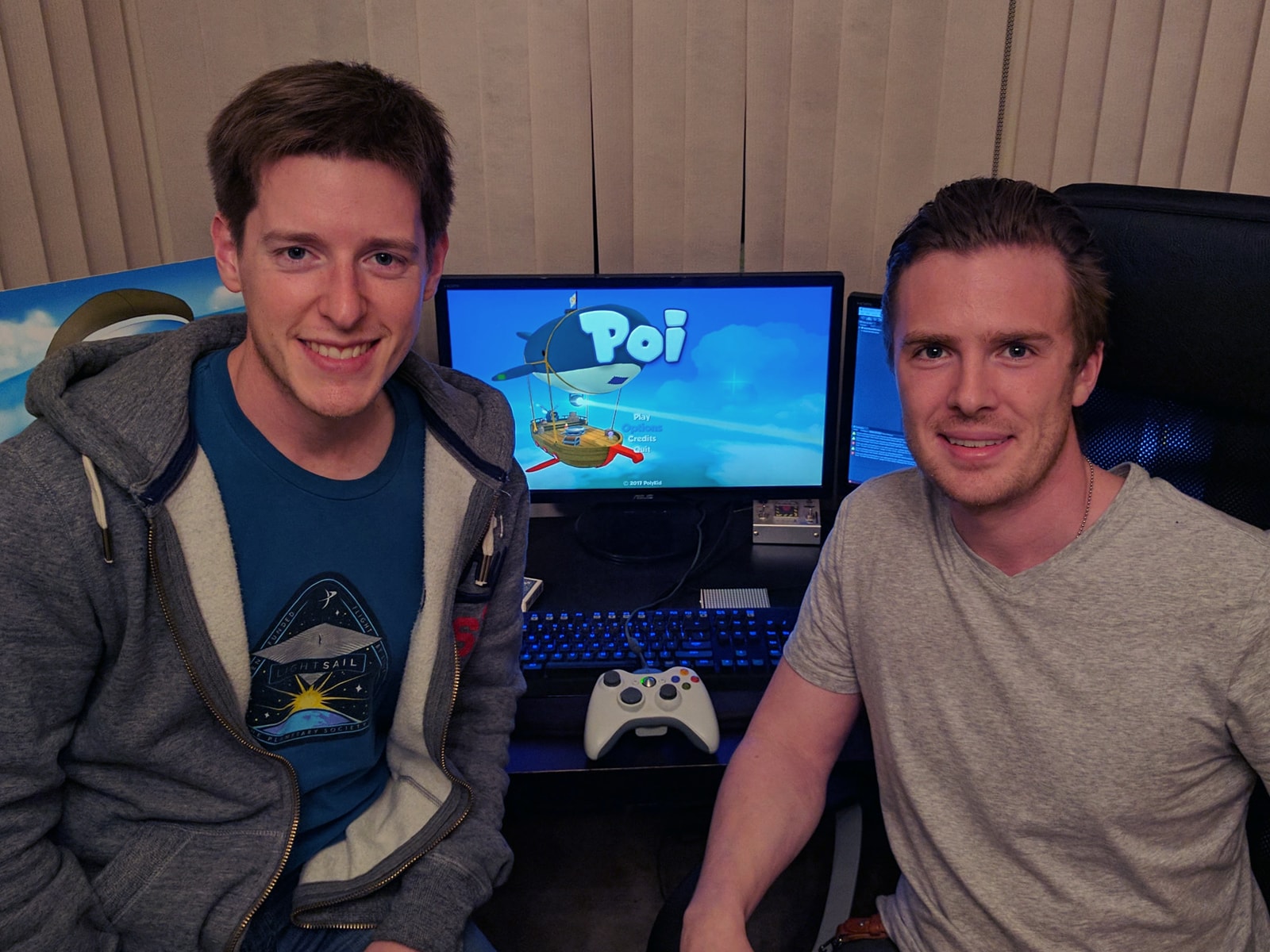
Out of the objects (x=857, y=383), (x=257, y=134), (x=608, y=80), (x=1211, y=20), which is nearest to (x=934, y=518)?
(x=857, y=383)

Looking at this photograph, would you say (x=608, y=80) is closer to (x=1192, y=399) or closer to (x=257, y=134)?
(x=257, y=134)

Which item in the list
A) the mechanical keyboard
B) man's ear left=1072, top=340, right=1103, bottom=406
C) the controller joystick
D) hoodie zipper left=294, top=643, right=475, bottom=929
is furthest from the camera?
the mechanical keyboard

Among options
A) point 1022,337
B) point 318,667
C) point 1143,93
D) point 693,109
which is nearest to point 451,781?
point 318,667

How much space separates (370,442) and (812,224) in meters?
1.05

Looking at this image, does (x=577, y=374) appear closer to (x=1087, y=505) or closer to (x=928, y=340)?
(x=928, y=340)

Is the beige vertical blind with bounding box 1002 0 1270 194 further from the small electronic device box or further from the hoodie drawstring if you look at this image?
the hoodie drawstring

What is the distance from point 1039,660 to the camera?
38.0 inches

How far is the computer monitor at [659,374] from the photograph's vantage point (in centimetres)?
161

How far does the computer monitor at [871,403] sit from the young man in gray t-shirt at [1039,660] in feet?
1.79

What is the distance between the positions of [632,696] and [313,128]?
789mm

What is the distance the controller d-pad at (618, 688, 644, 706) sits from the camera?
1252mm

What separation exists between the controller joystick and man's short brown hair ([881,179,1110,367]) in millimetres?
638

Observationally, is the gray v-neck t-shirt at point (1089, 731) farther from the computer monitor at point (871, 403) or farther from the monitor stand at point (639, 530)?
the monitor stand at point (639, 530)

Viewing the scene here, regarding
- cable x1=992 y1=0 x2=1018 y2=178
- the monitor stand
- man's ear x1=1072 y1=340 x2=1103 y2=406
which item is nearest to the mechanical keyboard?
the monitor stand
